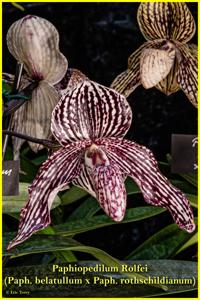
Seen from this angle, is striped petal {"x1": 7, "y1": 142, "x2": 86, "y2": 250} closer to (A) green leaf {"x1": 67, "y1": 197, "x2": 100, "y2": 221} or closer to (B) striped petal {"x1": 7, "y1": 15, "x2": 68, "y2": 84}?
(B) striped petal {"x1": 7, "y1": 15, "x2": 68, "y2": 84}

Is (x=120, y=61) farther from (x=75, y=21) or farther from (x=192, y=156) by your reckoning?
(x=192, y=156)

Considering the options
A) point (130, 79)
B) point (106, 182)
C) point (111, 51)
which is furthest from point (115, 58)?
point (106, 182)

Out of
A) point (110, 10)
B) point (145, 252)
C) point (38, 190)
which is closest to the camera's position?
point (38, 190)

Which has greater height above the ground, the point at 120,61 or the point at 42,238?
the point at 120,61

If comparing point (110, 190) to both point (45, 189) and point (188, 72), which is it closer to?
point (45, 189)

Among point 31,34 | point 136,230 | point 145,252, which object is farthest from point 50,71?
point 136,230
